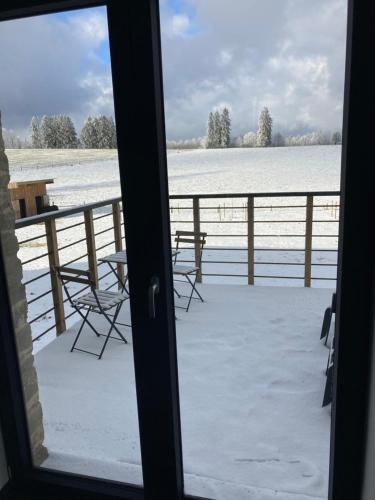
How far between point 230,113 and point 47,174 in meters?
0.68

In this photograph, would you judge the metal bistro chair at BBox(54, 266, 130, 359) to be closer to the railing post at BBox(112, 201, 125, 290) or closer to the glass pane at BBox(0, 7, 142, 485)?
the glass pane at BBox(0, 7, 142, 485)

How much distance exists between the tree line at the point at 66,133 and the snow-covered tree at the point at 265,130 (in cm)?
50

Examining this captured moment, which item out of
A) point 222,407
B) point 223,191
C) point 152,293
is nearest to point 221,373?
point 222,407

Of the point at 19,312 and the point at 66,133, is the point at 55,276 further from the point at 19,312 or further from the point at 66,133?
the point at 66,133

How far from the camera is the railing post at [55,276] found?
2742 millimetres

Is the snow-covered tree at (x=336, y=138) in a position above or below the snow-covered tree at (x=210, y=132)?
below

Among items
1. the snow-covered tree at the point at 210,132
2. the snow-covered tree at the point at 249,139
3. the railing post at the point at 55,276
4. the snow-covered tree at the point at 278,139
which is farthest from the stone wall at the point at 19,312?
the railing post at the point at 55,276

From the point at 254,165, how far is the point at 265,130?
268 mm

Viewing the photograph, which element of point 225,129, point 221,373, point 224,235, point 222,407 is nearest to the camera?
point 225,129

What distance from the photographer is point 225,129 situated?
1379 mm

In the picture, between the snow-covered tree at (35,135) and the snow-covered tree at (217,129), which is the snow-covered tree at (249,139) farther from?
the snow-covered tree at (35,135)

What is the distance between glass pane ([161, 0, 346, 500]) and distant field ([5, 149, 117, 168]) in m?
0.24

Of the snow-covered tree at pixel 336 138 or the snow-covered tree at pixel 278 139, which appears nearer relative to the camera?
the snow-covered tree at pixel 336 138

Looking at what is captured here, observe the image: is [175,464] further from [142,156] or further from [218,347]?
[218,347]
